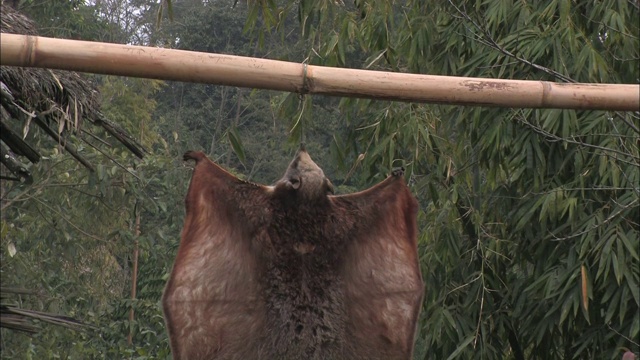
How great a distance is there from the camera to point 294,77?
198cm

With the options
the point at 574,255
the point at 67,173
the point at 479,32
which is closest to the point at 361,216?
the point at 574,255

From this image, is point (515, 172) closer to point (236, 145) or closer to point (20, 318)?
point (236, 145)

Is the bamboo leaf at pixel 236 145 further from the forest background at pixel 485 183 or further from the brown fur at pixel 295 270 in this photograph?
the brown fur at pixel 295 270

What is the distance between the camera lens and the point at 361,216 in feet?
7.68

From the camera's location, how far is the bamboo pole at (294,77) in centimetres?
188

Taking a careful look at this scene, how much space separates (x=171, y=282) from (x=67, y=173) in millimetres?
5184

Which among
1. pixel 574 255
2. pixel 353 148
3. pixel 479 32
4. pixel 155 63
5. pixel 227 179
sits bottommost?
pixel 574 255

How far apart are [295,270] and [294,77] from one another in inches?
20.2

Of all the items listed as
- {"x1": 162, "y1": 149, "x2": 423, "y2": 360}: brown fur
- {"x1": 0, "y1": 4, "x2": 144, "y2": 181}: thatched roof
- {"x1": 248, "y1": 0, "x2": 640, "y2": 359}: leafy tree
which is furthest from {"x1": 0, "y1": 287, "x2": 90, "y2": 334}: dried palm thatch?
{"x1": 162, "y1": 149, "x2": 423, "y2": 360}: brown fur

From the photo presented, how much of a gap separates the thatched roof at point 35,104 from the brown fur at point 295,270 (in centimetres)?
143

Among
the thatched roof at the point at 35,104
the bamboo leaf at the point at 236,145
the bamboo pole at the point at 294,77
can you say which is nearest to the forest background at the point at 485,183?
the bamboo leaf at the point at 236,145

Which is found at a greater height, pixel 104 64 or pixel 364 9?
pixel 104 64

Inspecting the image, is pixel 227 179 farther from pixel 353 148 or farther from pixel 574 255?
pixel 353 148

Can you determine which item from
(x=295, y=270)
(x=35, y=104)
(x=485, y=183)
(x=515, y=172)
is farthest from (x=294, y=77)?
(x=485, y=183)
